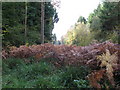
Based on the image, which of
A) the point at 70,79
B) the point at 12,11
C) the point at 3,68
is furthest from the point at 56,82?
the point at 12,11

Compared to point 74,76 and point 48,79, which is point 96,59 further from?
point 48,79

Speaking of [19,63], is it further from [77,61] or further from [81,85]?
[81,85]

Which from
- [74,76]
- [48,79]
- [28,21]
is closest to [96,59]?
[74,76]

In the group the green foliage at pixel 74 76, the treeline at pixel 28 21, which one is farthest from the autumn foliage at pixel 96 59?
the treeline at pixel 28 21

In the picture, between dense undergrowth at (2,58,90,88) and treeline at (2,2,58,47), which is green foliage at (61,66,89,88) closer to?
dense undergrowth at (2,58,90,88)

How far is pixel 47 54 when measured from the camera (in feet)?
18.4

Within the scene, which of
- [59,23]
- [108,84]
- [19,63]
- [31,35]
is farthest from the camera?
[59,23]

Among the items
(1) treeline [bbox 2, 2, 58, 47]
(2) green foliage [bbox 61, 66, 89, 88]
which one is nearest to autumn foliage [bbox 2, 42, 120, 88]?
(2) green foliage [bbox 61, 66, 89, 88]

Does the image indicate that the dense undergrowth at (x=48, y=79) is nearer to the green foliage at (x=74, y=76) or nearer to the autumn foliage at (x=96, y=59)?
the green foliage at (x=74, y=76)

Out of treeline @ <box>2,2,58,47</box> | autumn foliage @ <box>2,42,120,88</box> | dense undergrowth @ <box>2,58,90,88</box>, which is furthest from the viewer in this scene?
treeline @ <box>2,2,58,47</box>

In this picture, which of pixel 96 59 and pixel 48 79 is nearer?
pixel 48 79

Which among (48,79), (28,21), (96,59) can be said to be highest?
(28,21)

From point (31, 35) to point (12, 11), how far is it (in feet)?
21.0

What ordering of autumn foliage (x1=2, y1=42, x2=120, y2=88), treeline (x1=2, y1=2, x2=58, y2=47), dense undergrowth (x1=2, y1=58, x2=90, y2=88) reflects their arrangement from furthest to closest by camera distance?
treeline (x1=2, y1=2, x2=58, y2=47), dense undergrowth (x1=2, y1=58, x2=90, y2=88), autumn foliage (x1=2, y1=42, x2=120, y2=88)
